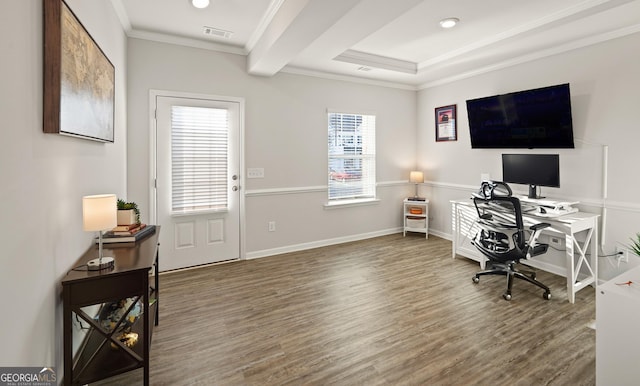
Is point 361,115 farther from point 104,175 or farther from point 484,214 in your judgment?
point 104,175

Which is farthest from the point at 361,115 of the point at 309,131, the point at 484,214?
the point at 484,214

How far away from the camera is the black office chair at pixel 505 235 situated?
283 cm

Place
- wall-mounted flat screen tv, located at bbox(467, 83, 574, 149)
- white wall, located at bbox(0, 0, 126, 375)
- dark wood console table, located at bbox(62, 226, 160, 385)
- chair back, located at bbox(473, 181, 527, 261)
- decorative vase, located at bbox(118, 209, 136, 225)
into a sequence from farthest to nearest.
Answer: wall-mounted flat screen tv, located at bbox(467, 83, 574, 149), chair back, located at bbox(473, 181, 527, 261), decorative vase, located at bbox(118, 209, 136, 225), dark wood console table, located at bbox(62, 226, 160, 385), white wall, located at bbox(0, 0, 126, 375)

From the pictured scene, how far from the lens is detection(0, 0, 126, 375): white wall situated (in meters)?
1.11

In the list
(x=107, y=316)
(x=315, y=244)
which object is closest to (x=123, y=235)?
(x=107, y=316)

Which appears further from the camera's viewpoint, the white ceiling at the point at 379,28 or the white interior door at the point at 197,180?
the white interior door at the point at 197,180

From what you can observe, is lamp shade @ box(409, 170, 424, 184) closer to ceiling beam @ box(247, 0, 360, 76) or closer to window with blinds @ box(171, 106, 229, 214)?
ceiling beam @ box(247, 0, 360, 76)

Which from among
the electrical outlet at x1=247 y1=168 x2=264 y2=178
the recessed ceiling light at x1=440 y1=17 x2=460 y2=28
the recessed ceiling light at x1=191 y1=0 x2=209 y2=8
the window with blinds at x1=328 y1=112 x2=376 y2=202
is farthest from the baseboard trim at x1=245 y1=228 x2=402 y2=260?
the recessed ceiling light at x1=440 y1=17 x2=460 y2=28

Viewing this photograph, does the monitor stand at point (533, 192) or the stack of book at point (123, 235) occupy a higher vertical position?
the monitor stand at point (533, 192)

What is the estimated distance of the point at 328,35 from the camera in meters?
2.90

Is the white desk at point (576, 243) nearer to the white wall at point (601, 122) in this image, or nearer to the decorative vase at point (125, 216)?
the white wall at point (601, 122)

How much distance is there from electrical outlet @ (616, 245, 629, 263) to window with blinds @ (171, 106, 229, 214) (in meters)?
4.28

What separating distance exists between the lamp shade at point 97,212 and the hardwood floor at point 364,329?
0.98 m

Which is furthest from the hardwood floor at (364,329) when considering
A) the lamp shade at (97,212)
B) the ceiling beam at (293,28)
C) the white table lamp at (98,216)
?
the ceiling beam at (293,28)
